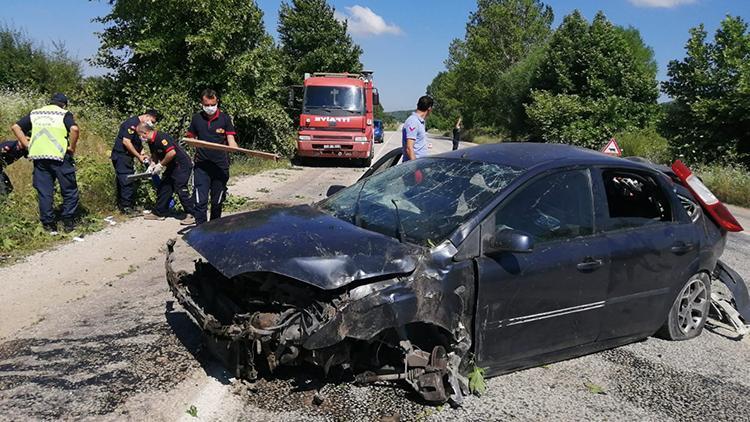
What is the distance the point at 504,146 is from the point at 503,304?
1.54 meters

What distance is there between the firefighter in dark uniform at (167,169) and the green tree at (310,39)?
2686 centimetres

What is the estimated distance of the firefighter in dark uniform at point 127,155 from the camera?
28.4ft

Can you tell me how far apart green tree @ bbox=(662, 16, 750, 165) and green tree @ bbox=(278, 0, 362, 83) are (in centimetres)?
2071

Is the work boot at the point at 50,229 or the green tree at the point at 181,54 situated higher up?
the green tree at the point at 181,54

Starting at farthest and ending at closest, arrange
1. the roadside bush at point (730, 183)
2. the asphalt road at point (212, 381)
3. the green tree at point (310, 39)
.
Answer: the green tree at point (310, 39) < the roadside bush at point (730, 183) < the asphalt road at point (212, 381)

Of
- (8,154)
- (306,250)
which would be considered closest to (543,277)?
(306,250)

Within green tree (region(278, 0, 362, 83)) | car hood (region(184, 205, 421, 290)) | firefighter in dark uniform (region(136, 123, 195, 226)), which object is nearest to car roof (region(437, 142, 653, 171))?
car hood (region(184, 205, 421, 290))

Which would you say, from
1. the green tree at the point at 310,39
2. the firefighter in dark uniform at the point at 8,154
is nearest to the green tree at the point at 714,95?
the firefighter in dark uniform at the point at 8,154

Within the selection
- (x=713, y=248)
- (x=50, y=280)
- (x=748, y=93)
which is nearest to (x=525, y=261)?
(x=713, y=248)

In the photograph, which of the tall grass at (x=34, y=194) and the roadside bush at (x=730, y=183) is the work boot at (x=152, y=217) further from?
the roadside bush at (x=730, y=183)

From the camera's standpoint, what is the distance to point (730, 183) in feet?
51.9

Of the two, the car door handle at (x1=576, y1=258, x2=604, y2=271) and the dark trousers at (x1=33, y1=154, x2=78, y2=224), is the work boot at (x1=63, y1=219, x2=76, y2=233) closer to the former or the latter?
the dark trousers at (x1=33, y1=154, x2=78, y2=224)

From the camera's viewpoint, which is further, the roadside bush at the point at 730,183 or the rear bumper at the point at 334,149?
the rear bumper at the point at 334,149

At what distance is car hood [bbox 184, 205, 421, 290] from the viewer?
10.1ft
